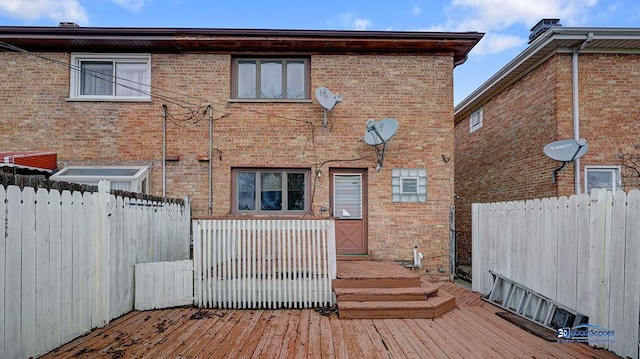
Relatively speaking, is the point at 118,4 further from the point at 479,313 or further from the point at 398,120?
the point at 479,313

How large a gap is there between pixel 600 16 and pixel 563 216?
1012 centimetres

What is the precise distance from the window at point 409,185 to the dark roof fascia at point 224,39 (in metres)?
2.85

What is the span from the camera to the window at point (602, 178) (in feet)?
28.3

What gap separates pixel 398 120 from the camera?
28.0ft

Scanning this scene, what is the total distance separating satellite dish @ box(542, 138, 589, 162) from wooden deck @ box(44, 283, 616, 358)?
157 inches

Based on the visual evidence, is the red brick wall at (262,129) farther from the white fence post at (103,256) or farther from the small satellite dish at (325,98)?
the white fence post at (103,256)

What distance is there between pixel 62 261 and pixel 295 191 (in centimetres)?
495

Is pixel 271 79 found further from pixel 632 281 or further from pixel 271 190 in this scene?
pixel 632 281

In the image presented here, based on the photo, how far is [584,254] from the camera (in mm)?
4746

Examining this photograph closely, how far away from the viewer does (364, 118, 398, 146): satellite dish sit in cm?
785

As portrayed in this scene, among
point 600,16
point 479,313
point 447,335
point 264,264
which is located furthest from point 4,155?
point 600,16

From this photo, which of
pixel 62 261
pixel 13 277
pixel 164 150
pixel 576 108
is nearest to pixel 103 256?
pixel 62 261

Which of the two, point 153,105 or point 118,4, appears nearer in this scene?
point 153,105

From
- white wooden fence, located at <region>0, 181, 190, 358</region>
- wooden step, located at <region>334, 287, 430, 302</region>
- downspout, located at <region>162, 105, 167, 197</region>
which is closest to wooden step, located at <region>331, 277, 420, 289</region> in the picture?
wooden step, located at <region>334, 287, 430, 302</region>
